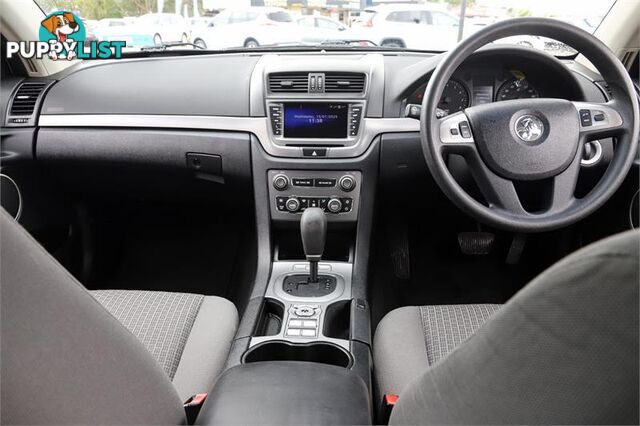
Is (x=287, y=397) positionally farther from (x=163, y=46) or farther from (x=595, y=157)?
(x=163, y=46)

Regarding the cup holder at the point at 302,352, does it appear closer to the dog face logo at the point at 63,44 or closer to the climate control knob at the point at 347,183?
the climate control knob at the point at 347,183

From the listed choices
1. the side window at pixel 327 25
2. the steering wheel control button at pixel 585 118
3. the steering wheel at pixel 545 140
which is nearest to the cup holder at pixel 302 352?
the steering wheel at pixel 545 140

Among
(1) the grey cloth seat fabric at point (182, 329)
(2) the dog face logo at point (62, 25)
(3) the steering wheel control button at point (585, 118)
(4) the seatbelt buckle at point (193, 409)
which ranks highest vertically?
(2) the dog face logo at point (62, 25)

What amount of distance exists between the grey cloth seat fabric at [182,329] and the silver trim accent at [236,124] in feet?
1.92

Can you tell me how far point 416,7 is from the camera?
2039 mm

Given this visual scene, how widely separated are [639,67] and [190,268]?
2.01 m

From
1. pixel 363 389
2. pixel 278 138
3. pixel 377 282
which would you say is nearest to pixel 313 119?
pixel 278 138

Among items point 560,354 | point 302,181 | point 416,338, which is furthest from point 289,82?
point 560,354

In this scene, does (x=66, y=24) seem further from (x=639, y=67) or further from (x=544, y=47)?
(x=639, y=67)

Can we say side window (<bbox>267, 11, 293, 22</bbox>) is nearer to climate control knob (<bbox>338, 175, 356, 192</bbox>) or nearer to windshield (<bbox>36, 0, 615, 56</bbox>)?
windshield (<bbox>36, 0, 615, 56</bbox>)

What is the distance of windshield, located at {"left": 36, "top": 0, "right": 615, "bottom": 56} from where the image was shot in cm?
183

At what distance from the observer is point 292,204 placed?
176 centimetres

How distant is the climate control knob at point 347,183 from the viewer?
1735mm

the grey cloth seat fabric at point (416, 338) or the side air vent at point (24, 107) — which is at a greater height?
the side air vent at point (24, 107)
